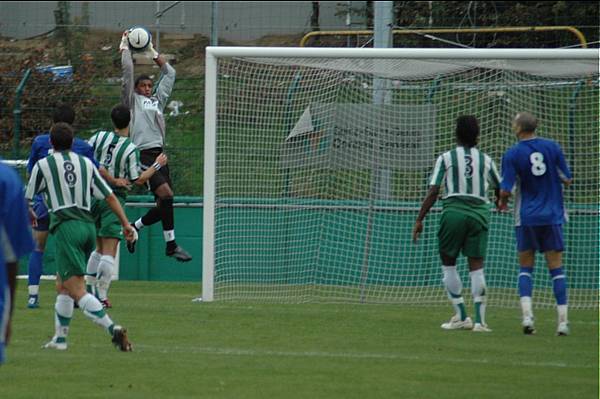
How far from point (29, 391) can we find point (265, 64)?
7.38 metres

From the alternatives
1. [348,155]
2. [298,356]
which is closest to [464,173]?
[298,356]

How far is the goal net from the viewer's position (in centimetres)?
1477

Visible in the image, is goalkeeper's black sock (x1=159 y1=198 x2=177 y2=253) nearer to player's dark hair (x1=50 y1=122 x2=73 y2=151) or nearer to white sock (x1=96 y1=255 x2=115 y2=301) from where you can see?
white sock (x1=96 y1=255 x2=115 y2=301)

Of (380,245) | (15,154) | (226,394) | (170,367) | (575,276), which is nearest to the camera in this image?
(226,394)

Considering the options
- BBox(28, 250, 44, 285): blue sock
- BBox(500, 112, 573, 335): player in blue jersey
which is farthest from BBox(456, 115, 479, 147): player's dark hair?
BBox(28, 250, 44, 285): blue sock

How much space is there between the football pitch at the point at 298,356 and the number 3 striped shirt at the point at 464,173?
4.39 feet

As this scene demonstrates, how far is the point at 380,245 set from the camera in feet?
53.5

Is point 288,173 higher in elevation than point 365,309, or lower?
higher

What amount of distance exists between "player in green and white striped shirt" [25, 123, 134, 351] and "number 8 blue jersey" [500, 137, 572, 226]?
3647 millimetres

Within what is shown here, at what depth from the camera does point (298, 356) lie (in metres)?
9.95

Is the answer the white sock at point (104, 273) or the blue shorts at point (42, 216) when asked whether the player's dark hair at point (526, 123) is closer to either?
the white sock at point (104, 273)

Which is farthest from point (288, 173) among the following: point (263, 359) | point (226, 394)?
point (226, 394)

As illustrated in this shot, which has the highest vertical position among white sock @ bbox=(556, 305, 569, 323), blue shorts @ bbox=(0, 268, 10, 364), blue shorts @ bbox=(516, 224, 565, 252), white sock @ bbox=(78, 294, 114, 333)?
blue shorts @ bbox=(516, 224, 565, 252)

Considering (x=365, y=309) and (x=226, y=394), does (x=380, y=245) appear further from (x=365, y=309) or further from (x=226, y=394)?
(x=226, y=394)
